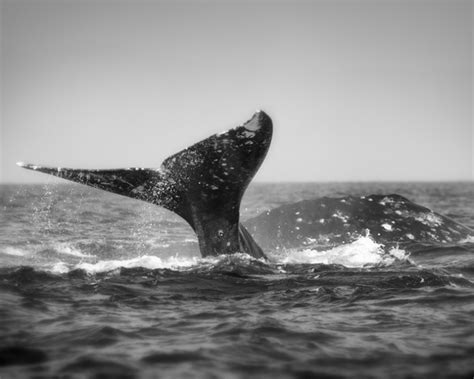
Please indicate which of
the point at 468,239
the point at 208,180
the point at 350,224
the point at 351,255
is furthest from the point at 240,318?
the point at 468,239

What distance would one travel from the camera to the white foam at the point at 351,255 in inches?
342

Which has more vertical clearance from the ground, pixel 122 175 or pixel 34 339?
pixel 122 175

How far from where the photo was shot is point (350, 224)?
39.1 ft

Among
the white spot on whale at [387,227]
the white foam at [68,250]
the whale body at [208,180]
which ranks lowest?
the white foam at [68,250]

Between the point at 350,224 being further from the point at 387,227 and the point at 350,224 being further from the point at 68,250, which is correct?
the point at 68,250

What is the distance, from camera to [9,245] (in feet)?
37.7

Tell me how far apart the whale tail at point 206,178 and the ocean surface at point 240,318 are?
0.55 meters

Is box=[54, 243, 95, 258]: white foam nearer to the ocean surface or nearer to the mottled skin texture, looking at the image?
the ocean surface

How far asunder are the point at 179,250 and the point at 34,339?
6.82 metres

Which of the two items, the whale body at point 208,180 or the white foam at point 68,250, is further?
the white foam at point 68,250

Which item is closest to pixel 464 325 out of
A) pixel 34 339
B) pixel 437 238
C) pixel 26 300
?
pixel 34 339

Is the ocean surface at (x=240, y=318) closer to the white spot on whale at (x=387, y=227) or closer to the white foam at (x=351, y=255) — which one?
the white foam at (x=351, y=255)

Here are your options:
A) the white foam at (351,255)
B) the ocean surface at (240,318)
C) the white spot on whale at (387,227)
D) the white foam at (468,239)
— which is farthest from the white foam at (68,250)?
the white foam at (468,239)

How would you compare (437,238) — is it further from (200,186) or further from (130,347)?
(130,347)
